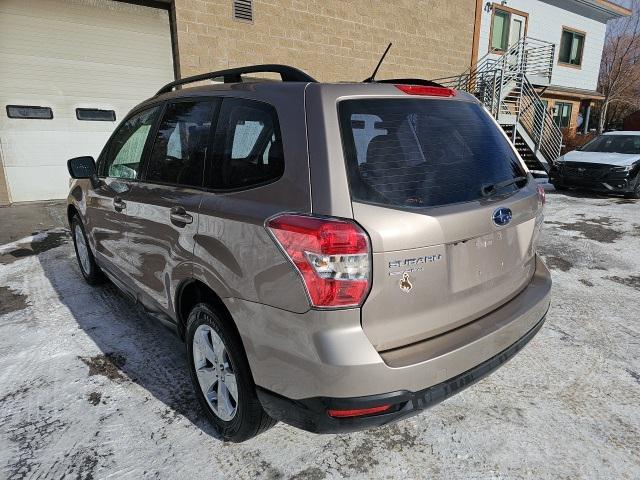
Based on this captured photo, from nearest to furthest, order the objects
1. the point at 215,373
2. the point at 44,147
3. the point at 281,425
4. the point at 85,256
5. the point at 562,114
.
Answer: the point at 215,373 → the point at 281,425 → the point at 85,256 → the point at 44,147 → the point at 562,114

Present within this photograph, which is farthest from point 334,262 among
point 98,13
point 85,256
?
point 98,13

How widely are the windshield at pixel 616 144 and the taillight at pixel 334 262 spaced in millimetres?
10972

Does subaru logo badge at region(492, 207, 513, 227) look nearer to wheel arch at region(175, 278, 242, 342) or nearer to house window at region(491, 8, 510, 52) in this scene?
wheel arch at region(175, 278, 242, 342)

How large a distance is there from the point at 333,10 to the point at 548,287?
10.7 metres

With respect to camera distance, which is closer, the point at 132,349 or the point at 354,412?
the point at 354,412

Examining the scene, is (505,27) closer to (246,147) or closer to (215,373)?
(246,147)

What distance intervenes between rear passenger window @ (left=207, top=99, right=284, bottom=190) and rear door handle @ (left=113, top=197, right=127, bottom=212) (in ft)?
3.74

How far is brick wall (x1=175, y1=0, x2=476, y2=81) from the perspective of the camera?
9227 mm

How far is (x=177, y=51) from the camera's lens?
9.05 meters

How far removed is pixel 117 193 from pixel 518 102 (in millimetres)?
14012

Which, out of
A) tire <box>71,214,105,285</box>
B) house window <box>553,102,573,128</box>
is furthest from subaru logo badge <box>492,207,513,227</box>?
house window <box>553,102,573,128</box>

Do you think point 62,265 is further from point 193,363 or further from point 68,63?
point 68,63

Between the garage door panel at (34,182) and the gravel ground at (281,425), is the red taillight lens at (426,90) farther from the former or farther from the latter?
the garage door panel at (34,182)

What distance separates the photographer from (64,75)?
8.42 meters
